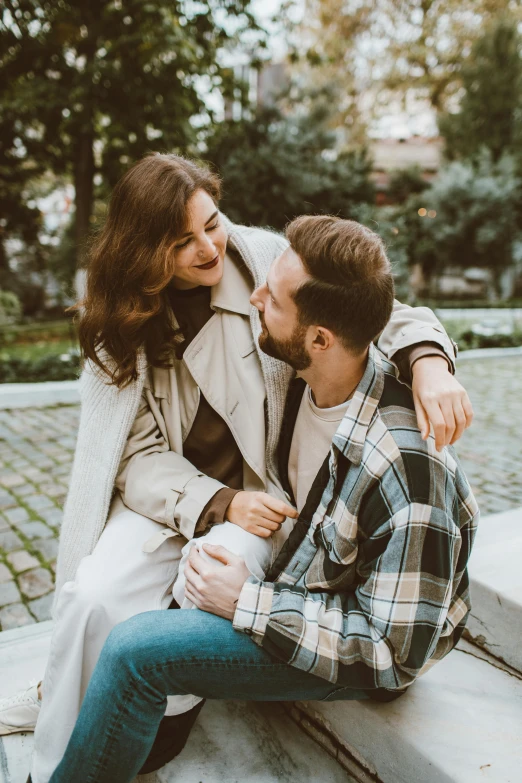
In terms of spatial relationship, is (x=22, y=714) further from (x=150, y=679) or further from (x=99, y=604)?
(x=150, y=679)

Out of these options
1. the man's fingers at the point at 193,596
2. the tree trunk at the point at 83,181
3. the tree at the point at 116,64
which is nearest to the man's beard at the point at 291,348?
the man's fingers at the point at 193,596

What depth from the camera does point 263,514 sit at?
1.96 m

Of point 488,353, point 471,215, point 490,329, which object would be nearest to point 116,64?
point 488,353

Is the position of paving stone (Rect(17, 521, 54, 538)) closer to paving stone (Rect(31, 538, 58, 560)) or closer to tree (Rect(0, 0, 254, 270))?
paving stone (Rect(31, 538, 58, 560))

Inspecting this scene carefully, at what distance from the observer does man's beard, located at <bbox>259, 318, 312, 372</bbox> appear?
1.89m

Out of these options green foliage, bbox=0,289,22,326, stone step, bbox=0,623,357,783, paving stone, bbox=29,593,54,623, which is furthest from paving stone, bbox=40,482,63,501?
green foliage, bbox=0,289,22,326

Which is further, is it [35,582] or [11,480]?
[11,480]

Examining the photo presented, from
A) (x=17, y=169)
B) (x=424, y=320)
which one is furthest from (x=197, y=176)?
(x=17, y=169)

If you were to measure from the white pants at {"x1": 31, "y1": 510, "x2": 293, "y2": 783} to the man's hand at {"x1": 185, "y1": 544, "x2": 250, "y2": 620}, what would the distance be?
15 cm

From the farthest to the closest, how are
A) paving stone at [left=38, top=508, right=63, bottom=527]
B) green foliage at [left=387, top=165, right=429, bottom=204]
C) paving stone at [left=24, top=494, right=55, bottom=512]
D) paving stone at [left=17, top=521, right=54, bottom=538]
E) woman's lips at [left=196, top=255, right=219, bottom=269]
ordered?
1. green foliage at [left=387, top=165, right=429, bottom=204]
2. paving stone at [left=24, top=494, right=55, bottom=512]
3. paving stone at [left=38, top=508, right=63, bottom=527]
4. paving stone at [left=17, top=521, right=54, bottom=538]
5. woman's lips at [left=196, top=255, right=219, bottom=269]

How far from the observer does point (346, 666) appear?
1.55m

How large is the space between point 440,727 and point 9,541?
2.78 meters

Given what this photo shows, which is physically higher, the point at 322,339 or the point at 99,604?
the point at 322,339

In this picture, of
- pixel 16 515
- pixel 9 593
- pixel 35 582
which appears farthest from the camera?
pixel 16 515
